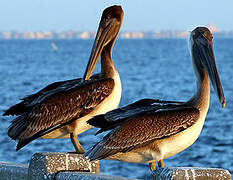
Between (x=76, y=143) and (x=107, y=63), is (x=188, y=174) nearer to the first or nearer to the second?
(x=76, y=143)

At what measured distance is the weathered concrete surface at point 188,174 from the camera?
3447 millimetres

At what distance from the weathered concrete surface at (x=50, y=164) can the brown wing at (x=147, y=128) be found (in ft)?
1.45

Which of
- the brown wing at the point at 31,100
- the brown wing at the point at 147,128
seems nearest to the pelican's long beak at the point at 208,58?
the brown wing at the point at 147,128

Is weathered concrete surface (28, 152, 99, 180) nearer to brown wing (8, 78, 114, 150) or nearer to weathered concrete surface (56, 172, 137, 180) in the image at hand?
weathered concrete surface (56, 172, 137, 180)

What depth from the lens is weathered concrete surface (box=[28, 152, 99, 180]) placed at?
4.31 m

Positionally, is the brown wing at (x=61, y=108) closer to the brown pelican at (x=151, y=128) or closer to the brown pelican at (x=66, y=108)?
the brown pelican at (x=66, y=108)

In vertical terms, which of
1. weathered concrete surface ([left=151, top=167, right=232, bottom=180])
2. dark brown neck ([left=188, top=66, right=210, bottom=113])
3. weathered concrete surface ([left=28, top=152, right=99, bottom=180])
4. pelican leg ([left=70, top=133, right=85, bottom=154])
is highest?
dark brown neck ([left=188, top=66, right=210, bottom=113])

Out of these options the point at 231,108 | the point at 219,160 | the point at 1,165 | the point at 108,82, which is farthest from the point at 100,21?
the point at 231,108

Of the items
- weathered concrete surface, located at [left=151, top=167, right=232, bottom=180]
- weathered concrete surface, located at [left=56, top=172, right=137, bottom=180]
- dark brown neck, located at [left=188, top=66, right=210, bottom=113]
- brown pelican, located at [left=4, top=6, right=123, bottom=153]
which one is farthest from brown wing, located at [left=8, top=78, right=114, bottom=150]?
weathered concrete surface, located at [left=151, top=167, right=232, bottom=180]

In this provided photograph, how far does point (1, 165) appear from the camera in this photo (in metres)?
4.70

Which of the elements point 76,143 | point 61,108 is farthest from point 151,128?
point 61,108

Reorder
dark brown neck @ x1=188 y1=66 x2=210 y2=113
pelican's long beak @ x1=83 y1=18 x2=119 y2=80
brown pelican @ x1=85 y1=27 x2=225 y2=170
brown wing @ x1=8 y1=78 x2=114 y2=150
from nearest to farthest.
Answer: brown pelican @ x1=85 y1=27 x2=225 y2=170, dark brown neck @ x1=188 y1=66 x2=210 y2=113, brown wing @ x1=8 y1=78 x2=114 y2=150, pelican's long beak @ x1=83 y1=18 x2=119 y2=80

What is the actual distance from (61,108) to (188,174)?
8.51ft

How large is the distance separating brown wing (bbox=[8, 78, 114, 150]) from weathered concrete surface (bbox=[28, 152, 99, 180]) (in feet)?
4.48
